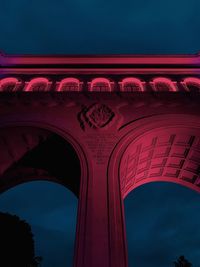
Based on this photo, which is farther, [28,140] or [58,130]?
[28,140]

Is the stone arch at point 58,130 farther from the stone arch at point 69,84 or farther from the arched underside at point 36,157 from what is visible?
the stone arch at point 69,84

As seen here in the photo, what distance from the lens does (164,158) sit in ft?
52.1

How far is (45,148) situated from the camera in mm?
14539

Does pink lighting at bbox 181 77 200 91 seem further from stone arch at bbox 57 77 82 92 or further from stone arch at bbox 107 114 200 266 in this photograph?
stone arch at bbox 57 77 82 92

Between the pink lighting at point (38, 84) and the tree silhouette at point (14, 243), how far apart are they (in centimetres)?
1371

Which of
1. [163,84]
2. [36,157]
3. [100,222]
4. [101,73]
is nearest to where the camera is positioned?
[100,222]

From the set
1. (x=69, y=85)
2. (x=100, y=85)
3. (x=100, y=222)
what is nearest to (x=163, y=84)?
(x=100, y=85)

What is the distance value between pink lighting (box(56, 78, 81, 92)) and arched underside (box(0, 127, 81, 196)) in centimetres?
480

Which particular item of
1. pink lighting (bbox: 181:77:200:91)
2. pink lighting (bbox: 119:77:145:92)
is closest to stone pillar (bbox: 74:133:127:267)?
pink lighting (bbox: 119:77:145:92)

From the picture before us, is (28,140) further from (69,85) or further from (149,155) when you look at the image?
(149,155)

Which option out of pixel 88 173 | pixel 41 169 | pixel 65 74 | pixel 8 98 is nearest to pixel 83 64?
pixel 65 74

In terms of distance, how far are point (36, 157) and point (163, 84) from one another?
10.6m

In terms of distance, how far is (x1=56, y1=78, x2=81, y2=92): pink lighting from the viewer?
686 inches

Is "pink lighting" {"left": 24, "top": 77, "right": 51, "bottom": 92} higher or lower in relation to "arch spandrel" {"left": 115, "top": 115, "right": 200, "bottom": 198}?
higher
